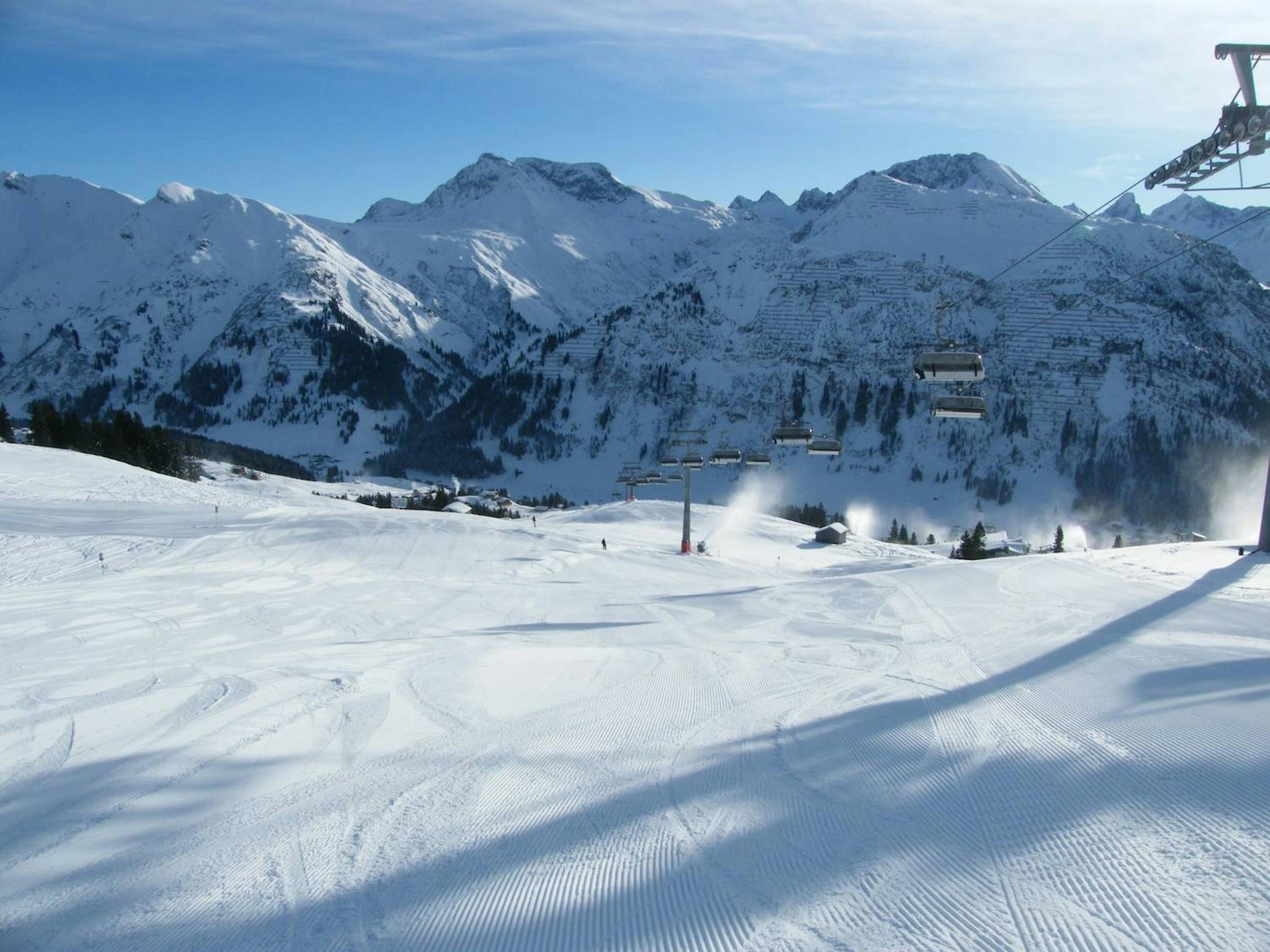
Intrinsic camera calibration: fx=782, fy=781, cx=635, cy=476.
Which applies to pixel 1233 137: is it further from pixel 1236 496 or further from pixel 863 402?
pixel 1236 496

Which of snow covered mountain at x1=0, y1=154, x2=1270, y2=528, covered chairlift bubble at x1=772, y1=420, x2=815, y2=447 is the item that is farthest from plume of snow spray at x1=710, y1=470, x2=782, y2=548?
covered chairlift bubble at x1=772, y1=420, x2=815, y2=447

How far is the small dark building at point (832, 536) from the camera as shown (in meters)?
51.1

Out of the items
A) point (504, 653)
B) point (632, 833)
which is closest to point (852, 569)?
point (504, 653)

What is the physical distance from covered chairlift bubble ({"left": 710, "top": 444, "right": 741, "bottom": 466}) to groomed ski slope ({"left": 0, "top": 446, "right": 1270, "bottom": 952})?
50.1ft

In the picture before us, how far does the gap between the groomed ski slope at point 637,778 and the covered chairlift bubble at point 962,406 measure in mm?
4192

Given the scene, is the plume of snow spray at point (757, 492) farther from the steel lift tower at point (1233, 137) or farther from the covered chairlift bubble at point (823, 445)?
the steel lift tower at point (1233, 137)

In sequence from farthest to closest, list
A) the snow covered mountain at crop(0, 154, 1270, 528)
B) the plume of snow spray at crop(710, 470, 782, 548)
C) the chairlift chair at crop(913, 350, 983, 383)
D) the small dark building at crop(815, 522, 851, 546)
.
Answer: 1. the snow covered mountain at crop(0, 154, 1270, 528)
2. the plume of snow spray at crop(710, 470, 782, 548)
3. the small dark building at crop(815, 522, 851, 546)
4. the chairlift chair at crop(913, 350, 983, 383)

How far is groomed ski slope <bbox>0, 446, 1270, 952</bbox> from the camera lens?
4.36 meters

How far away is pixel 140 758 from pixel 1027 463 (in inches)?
5484

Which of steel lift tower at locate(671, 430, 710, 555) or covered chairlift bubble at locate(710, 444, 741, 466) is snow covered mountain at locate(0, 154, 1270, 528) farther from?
covered chairlift bubble at locate(710, 444, 741, 466)

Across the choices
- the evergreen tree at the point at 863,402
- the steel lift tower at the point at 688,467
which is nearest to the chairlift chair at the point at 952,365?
the steel lift tower at the point at 688,467

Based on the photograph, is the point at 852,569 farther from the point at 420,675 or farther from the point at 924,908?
the point at 924,908

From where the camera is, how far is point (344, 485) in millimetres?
102000

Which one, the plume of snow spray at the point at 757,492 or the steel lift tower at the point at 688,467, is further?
the plume of snow spray at the point at 757,492
